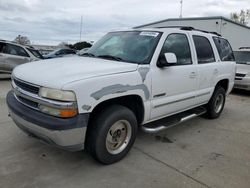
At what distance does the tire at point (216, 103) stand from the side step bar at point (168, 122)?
42 cm

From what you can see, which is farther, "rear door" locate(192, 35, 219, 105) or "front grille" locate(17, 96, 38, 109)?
"rear door" locate(192, 35, 219, 105)

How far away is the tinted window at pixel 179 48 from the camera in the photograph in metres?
4.51

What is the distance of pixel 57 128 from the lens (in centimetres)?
313

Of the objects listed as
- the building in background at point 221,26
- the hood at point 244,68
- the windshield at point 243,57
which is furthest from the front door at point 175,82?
the building in background at point 221,26

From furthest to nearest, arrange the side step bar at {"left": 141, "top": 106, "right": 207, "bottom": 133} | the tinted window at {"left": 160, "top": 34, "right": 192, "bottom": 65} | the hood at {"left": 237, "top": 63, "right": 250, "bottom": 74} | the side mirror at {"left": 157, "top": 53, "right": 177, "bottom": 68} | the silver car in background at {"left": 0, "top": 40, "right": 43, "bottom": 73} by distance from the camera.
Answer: the silver car in background at {"left": 0, "top": 40, "right": 43, "bottom": 73} → the hood at {"left": 237, "top": 63, "right": 250, "bottom": 74} → the tinted window at {"left": 160, "top": 34, "right": 192, "bottom": 65} → the side step bar at {"left": 141, "top": 106, "right": 207, "bottom": 133} → the side mirror at {"left": 157, "top": 53, "right": 177, "bottom": 68}

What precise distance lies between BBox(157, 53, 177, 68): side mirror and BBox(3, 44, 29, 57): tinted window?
30.9 ft

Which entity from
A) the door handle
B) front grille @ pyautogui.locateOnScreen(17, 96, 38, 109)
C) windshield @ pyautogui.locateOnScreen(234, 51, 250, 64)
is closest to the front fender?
front grille @ pyautogui.locateOnScreen(17, 96, 38, 109)

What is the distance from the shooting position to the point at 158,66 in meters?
4.18

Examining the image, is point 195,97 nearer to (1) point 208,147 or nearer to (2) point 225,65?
(1) point 208,147

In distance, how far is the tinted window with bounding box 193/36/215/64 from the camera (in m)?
5.30

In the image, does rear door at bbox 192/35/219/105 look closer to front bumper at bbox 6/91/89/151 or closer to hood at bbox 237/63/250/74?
front bumper at bbox 6/91/89/151

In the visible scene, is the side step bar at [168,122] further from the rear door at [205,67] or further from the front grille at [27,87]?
the front grille at [27,87]

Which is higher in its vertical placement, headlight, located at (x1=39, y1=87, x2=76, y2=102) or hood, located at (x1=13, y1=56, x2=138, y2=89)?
hood, located at (x1=13, y1=56, x2=138, y2=89)

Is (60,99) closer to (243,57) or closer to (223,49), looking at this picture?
→ (223,49)
